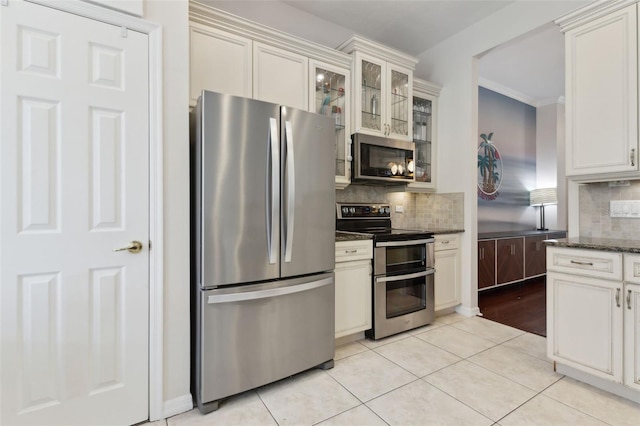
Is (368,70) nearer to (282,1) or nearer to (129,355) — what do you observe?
(282,1)

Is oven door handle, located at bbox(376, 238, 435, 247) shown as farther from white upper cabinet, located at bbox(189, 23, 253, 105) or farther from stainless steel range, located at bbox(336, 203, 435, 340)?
white upper cabinet, located at bbox(189, 23, 253, 105)

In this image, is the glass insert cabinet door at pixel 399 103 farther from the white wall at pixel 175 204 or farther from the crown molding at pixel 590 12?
A: the white wall at pixel 175 204

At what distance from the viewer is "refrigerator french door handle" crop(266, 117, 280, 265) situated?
6.13ft

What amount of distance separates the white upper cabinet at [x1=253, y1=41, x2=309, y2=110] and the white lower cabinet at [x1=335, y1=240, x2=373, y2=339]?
1328 millimetres

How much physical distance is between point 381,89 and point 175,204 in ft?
7.66

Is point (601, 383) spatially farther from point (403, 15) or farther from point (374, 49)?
point (403, 15)

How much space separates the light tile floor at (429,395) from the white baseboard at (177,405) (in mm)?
36

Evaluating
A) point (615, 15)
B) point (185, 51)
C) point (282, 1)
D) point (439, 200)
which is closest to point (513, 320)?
point (439, 200)

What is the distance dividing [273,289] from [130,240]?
835 mm

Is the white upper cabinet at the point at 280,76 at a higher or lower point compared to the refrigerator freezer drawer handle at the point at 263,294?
higher

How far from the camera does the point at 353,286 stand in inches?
101

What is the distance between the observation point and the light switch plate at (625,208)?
2.18 meters

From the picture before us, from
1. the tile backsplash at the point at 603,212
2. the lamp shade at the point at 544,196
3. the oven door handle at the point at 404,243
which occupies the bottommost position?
the oven door handle at the point at 404,243

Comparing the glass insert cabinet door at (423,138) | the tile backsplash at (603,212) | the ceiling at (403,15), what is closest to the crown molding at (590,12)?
the ceiling at (403,15)
